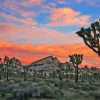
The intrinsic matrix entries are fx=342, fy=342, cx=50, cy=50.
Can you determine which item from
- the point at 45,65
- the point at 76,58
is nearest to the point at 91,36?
the point at 76,58

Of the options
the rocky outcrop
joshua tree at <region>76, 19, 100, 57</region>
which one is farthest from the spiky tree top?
the rocky outcrop

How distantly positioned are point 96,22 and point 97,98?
7416mm

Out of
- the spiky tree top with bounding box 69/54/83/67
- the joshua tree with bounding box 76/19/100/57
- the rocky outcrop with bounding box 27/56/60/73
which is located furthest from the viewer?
the rocky outcrop with bounding box 27/56/60/73

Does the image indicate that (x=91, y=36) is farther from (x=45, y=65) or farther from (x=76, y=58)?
(x=45, y=65)

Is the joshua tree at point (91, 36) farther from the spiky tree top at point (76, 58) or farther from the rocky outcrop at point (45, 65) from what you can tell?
the rocky outcrop at point (45, 65)

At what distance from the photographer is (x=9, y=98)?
23719 mm

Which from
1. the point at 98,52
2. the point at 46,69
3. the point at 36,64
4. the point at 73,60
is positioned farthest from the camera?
the point at 36,64

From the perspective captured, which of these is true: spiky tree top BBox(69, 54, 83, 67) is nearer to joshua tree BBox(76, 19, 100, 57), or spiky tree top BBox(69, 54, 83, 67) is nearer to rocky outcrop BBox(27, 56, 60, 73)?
joshua tree BBox(76, 19, 100, 57)

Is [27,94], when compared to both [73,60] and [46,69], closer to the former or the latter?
[73,60]

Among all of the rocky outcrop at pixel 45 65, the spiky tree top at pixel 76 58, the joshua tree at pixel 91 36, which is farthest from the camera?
the rocky outcrop at pixel 45 65

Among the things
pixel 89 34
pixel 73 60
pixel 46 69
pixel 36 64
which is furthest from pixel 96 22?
pixel 36 64

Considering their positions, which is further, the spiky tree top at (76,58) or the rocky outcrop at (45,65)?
the rocky outcrop at (45,65)

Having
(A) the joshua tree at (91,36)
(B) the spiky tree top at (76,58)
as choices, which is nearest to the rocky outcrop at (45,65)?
(B) the spiky tree top at (76,58)

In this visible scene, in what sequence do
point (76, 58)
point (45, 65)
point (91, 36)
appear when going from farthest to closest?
point (45, 65), point (76, 58), point (91, 36)
